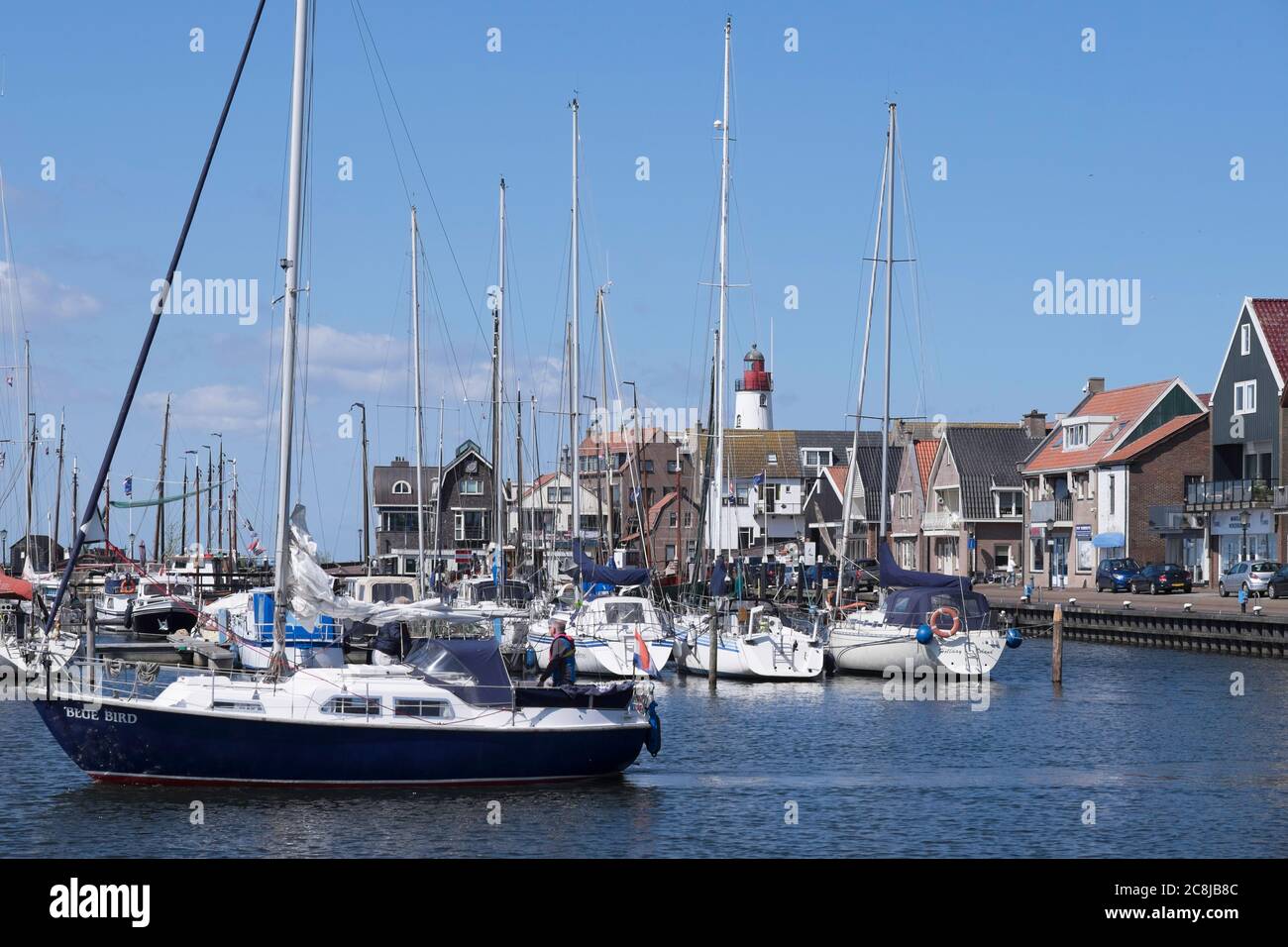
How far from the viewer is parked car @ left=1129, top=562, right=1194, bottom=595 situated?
7694cm

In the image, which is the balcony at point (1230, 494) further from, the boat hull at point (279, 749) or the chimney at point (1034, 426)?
the boat hull at point (279, 749)

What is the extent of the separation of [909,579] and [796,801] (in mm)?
23867

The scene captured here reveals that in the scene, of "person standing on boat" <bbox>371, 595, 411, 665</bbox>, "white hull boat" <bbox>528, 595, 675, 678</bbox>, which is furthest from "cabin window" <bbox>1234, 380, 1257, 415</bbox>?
"person standing on boat" <bbox>371, 595, 411, 665</bbox>

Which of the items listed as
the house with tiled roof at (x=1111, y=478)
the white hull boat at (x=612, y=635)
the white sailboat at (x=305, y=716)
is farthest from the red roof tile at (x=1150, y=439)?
the white sailboat at (x=305, y=716)

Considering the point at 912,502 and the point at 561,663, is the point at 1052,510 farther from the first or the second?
the point at 561,663

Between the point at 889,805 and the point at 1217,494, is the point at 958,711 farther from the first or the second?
the point at 1217,494

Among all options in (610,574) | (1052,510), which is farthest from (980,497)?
(610,574)

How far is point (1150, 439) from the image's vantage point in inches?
3391

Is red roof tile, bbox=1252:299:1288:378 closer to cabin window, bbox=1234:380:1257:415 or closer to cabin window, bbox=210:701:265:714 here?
cabin window, bbox=1234:380:1257:415

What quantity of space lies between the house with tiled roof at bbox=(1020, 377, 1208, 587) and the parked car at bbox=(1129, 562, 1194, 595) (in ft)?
16.1

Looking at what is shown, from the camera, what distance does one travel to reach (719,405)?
55219mm

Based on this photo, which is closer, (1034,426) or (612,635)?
(612,635)

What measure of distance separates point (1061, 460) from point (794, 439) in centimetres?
3900
